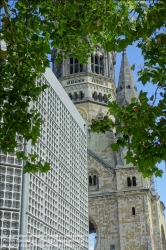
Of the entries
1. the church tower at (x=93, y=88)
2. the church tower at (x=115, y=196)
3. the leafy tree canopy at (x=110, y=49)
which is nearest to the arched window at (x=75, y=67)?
the church tower at (x=93, y=88)

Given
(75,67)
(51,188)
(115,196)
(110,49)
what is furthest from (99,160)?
(110,49)

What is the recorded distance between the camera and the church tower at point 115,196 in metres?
31.2

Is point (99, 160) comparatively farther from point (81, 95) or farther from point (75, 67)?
point (75, 67)

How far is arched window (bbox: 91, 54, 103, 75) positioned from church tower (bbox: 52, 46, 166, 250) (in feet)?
7.01

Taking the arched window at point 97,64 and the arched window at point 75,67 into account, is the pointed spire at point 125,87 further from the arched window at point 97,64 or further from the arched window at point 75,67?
the arched window at point 75,67

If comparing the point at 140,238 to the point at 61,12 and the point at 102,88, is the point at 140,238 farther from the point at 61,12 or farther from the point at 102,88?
the point at 61,12

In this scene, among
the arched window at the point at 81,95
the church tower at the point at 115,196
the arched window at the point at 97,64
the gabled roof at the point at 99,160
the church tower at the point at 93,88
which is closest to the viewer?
the church tower at the point at 115,196

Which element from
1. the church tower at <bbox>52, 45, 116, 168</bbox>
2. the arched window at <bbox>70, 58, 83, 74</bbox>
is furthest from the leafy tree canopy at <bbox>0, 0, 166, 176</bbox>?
the arched window at <bbox>70, 58, 83, 74</bbox>

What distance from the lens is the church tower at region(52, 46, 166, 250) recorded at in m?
31.2

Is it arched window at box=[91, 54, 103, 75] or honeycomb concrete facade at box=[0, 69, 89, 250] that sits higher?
arched window at box=[91, 54, 103, 75]

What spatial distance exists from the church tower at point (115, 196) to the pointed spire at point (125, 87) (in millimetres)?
118

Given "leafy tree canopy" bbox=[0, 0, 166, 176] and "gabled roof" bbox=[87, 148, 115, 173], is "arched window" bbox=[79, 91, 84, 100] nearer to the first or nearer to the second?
"gabled roof" bbox=[87, 148, 115, 173]

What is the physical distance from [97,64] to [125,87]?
4529 millimetres

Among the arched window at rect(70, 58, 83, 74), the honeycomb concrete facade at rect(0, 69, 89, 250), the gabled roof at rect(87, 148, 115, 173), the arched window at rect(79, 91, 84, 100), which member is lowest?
the honeycomb concrete facade at rect(0, 69, 89, 250)
